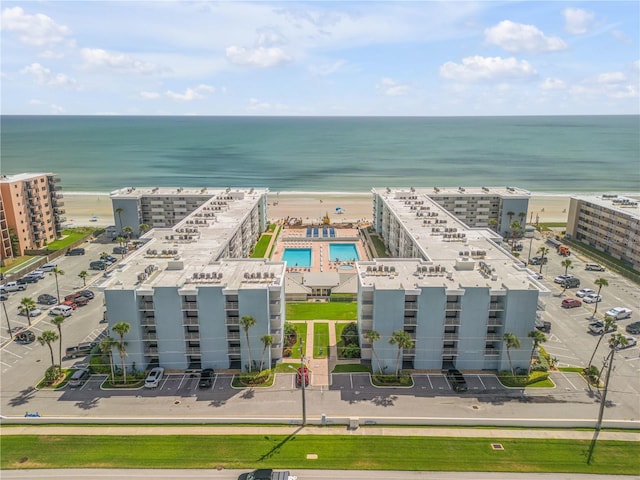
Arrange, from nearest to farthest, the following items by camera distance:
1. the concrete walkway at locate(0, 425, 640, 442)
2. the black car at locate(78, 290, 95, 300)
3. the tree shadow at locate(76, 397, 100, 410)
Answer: the concrete walkway at locate(0, 425, 640, 442) < the tree shadow at locate(76, 397, 100, 410) < the black car at locate(78, 290, 95, 300)

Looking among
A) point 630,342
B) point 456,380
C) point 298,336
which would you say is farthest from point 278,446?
point 630,342

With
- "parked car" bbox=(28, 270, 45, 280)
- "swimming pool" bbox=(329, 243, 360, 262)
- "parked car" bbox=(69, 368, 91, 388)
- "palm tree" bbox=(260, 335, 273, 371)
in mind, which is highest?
"palm tree" bbox=(260, 335, 273, 371)

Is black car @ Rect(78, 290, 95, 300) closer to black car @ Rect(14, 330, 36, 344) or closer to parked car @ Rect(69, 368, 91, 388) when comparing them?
black car @ Rect(14, 330, 36, 344)

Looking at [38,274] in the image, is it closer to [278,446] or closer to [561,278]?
[278,446]

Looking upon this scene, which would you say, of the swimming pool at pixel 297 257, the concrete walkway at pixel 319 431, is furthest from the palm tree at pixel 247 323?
the swimming pool at pixel 297 257

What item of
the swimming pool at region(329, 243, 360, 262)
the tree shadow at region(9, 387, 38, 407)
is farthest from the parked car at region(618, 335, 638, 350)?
the tree shadow at region(9, 387, 38, 407)

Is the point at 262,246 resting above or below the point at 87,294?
above

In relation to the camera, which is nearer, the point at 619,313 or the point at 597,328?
the point at 597,328

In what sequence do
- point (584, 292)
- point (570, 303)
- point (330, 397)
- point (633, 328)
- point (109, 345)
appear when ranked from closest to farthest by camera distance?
point (330, 397) < point (109, 345) < point (633, 328) < point (570, 303) < point (584, 292)
